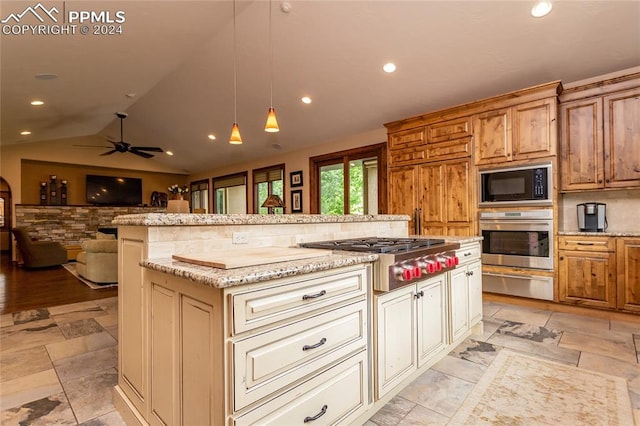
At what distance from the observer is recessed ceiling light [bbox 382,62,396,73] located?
4.05 m

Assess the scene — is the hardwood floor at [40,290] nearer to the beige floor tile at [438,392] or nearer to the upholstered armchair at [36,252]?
the upholstered armchair at [36,252]

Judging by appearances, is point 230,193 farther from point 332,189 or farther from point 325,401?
point 325,401

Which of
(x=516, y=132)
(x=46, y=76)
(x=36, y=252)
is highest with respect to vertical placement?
(x=46, y=76)

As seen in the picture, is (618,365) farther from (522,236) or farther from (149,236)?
(149,236)

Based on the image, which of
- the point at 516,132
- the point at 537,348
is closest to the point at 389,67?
the point at 516,132

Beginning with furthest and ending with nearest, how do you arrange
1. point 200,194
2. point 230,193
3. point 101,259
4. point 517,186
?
point 200,194 < point 230,193 < point 101,259 < point 517,186

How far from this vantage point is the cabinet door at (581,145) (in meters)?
3.48

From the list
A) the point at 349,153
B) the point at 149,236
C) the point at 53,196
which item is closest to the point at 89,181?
the point at 53,196

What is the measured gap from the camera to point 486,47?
3.50 meters

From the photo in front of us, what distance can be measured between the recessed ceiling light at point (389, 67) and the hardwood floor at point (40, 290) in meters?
4.83

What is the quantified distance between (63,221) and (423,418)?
10332mm

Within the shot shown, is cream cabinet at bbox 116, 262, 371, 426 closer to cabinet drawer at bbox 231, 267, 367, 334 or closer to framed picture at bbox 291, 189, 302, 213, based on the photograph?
cabinet drawer at bbox 231, 267, 367, 334

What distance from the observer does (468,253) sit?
2.70m

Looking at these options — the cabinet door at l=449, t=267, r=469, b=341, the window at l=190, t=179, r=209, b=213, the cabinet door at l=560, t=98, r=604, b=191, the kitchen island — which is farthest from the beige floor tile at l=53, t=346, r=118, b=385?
the window at l=190, t=179, r=209, b=213
